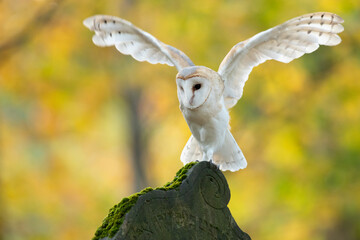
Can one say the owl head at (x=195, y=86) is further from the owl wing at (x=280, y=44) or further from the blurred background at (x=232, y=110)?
the blurred background at (x=232, y=110)

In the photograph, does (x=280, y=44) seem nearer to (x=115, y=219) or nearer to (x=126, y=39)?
(x=126, y=39)

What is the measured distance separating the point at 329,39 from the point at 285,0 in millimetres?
6401

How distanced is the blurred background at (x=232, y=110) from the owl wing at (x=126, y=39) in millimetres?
5057

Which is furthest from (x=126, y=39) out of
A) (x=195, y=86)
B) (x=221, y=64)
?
(x=195, y=86)

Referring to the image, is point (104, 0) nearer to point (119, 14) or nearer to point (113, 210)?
point (119, 14)

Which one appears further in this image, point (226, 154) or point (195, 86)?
point (226, 154)

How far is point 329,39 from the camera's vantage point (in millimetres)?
3721

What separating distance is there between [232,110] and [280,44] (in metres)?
6.14

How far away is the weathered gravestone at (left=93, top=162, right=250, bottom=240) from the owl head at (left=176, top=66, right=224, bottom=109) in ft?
1.23

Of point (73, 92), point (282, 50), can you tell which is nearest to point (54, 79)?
point (73, 92)

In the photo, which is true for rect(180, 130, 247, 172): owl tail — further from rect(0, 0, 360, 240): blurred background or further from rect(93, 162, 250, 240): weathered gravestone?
rect(0, 0, 360, 240): blurred background

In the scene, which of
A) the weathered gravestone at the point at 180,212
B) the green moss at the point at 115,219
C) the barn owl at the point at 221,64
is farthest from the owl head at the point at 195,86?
the green moss at the point at 115,219

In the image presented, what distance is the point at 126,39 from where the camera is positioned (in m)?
4.00

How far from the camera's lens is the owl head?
3.27 metres
